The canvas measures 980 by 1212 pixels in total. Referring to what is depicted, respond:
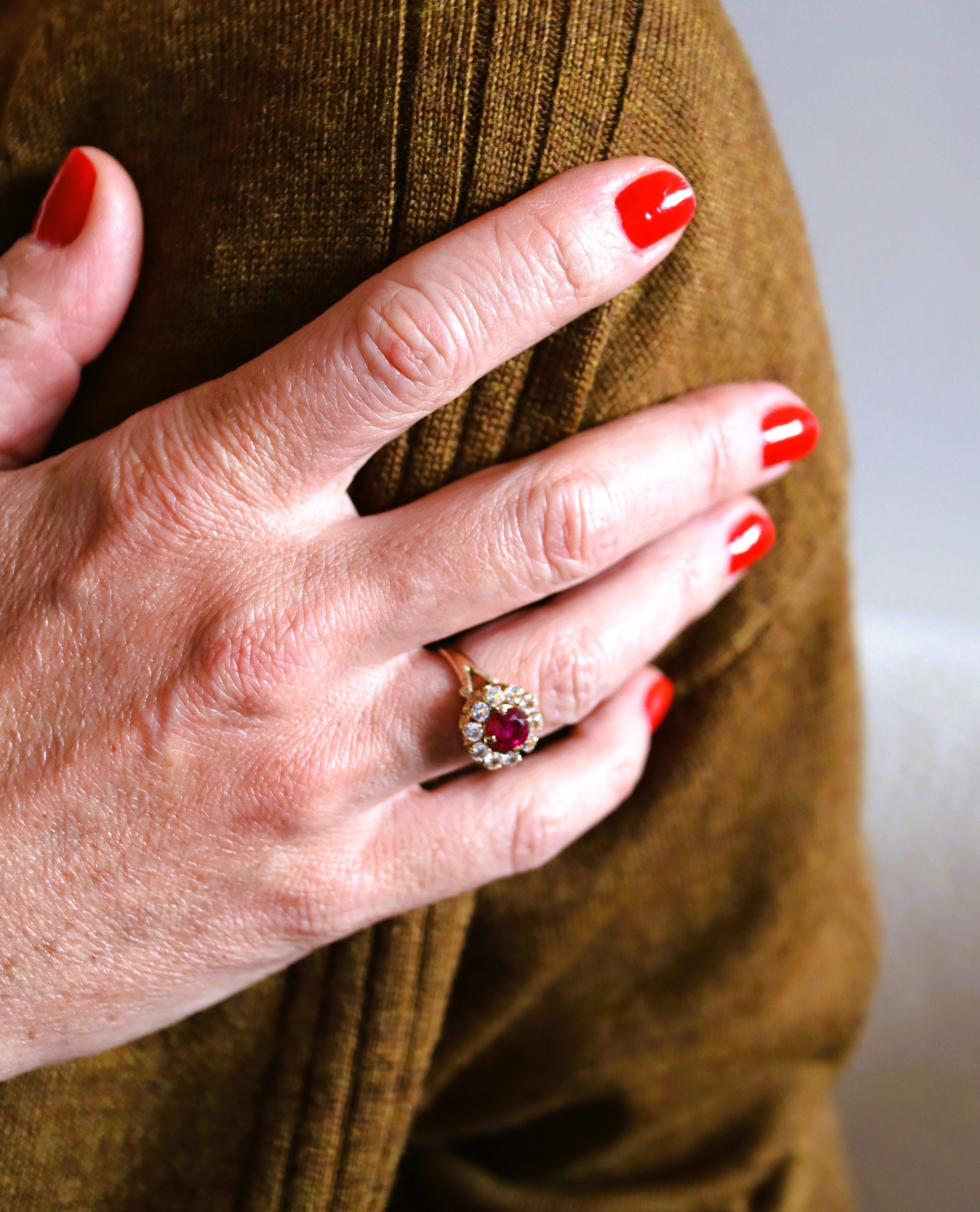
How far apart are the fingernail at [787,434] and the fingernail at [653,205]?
5.2 inches

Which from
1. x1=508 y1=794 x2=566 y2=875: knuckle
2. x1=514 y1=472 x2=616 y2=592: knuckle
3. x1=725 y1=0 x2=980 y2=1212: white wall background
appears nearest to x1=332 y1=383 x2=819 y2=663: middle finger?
x1=514 y1=472 x2=616 y2=592: knuckle

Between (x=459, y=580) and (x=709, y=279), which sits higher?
(x=709, y=279)

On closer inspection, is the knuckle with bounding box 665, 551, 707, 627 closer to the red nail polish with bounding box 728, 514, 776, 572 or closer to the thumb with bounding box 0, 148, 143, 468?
the red nail polish with bounding box 728, 514, 776, 572

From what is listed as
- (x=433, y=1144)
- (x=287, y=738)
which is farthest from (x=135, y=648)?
(x=433, y=1144)

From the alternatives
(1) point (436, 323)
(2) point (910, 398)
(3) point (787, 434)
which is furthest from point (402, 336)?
(2) point (910, 398)

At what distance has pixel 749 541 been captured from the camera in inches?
22.0

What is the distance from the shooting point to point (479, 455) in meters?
0.49

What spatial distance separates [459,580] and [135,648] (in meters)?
0.15

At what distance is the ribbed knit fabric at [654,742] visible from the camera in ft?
1.44

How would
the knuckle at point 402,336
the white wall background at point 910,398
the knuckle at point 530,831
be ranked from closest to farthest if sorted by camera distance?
the knuckle at point 402,336 < the knuckle at point 530,831 < the white wall background at point 910,398

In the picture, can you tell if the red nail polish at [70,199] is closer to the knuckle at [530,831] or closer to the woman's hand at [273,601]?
the woman's hand at [273,601]

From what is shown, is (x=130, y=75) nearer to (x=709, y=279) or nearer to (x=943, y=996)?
(x=709, y=279)

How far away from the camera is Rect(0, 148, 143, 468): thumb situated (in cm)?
47

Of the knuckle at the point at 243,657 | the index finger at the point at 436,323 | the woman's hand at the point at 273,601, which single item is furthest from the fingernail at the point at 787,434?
the knuckle at the point at 243,657
